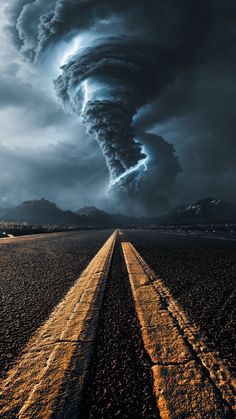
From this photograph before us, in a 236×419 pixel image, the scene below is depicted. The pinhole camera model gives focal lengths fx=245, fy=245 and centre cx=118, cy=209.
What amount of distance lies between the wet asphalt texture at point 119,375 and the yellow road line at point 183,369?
0.04 meters

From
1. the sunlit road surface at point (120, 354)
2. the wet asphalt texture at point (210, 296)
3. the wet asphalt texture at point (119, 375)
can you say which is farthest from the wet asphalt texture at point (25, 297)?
the wet asphalt texture at point (210, 296)

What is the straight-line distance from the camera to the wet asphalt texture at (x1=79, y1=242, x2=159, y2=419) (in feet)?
2.43

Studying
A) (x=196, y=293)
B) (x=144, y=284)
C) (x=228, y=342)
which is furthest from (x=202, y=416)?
(x=144, y=284)

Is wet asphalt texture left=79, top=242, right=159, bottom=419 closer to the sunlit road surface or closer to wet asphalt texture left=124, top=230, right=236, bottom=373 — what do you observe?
the sunlit road surface

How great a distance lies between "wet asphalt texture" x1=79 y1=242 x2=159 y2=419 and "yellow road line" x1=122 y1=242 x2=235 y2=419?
0.04 metres

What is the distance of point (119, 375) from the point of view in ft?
3.05

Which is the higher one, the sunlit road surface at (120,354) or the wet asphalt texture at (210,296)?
the sunlit road surface at (120,354)

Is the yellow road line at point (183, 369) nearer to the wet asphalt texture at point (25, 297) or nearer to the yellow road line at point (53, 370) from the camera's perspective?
the yellow road line at point (53, 370)

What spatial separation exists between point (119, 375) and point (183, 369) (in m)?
0.25

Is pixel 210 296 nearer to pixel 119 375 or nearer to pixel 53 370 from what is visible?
pixel 119 375

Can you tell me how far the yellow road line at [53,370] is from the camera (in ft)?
2.48

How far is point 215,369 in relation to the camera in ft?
3.14

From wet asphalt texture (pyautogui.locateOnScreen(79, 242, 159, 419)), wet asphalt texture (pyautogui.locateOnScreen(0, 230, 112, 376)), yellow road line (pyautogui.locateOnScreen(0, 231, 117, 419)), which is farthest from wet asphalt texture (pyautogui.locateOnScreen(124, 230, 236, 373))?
wet asphalt texture (pyautogui.locateOnScreen(0, 230, 112, 376))

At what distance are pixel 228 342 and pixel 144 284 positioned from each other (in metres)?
1.32
